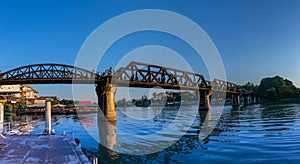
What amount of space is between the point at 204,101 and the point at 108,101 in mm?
64655

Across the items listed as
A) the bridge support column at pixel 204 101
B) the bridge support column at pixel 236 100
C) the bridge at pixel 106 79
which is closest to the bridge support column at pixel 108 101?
the bridge at pixel 106 79

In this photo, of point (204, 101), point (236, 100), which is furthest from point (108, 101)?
point (236, 100)

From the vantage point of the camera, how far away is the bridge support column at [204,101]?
10881 centimetres

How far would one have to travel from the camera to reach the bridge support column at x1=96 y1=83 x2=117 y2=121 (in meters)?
61.2

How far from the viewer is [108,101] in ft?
203

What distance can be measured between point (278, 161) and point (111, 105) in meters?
49.7

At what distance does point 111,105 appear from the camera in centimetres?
6206

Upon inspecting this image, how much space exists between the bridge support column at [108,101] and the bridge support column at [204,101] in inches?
2204

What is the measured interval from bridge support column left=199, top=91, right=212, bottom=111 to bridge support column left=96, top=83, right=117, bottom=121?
56.0 meters

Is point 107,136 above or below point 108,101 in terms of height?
below

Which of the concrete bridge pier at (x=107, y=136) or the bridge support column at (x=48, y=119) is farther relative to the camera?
the concrete bridge pier at (x=107, y=136)

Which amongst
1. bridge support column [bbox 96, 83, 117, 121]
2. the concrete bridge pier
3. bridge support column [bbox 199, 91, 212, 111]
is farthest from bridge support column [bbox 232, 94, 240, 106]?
the concrete bridge pier

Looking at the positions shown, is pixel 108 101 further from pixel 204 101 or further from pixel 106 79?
pixel 204 101

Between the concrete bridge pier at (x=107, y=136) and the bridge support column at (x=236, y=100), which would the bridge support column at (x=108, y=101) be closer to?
the concrete bridge pier at (x=107, y=136)
